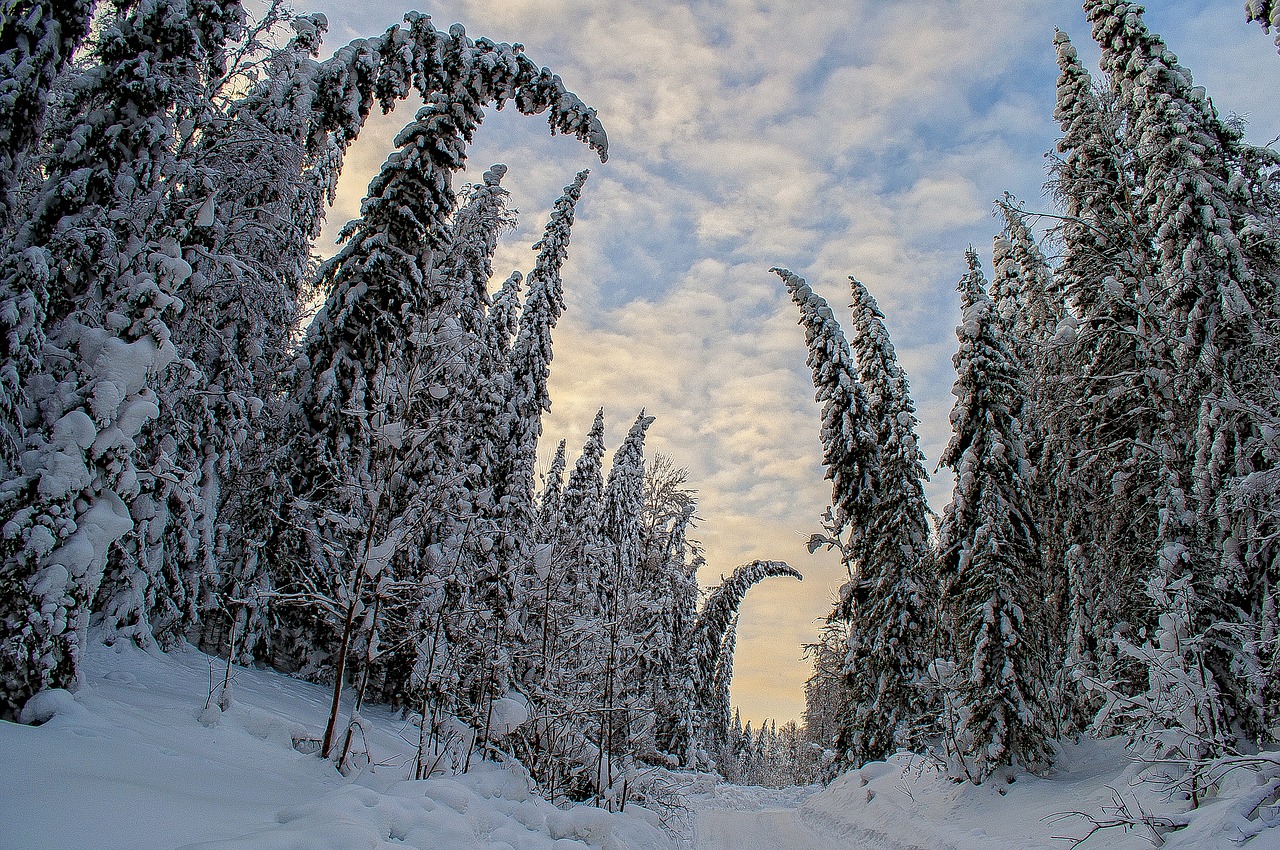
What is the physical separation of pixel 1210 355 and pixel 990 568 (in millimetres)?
5460

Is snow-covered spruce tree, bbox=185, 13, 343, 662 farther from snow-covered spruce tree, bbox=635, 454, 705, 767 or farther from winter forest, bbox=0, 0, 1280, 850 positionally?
snow-covered spruce tree, bbox=635, 454, 705, 767

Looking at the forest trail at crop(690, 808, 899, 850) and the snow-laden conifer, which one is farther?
the snow-laden conifer

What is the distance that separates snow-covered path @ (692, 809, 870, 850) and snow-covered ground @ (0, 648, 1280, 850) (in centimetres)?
59

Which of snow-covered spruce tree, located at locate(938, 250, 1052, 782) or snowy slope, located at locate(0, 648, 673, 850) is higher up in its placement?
snow-covered spruce tree, located at locate(938, 250, 1052, 782)

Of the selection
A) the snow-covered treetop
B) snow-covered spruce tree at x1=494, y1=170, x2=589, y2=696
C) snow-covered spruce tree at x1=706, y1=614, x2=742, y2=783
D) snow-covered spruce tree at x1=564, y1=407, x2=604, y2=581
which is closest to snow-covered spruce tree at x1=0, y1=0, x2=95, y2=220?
snow-covered spruce tree at x1=494, y1=170, x2=589, y2=696

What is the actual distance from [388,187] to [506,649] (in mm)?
8201

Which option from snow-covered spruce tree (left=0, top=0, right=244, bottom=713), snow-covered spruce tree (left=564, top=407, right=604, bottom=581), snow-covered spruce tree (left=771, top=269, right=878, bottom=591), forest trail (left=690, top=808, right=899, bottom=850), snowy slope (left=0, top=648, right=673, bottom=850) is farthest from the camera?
snow-covered spruce tree (left=771, top=269, right=878, bottom=591)

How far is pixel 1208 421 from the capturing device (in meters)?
10.1

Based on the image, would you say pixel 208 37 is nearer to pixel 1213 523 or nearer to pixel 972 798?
pixel 1213 523

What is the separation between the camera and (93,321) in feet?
21.3

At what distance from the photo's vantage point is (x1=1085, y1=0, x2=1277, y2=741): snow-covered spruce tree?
31.2 ft

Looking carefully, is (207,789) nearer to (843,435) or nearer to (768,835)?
(768,835)

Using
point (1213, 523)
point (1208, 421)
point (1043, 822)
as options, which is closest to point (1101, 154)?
point (1208, 421)

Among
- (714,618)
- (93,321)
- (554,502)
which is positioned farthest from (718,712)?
(93,321)
